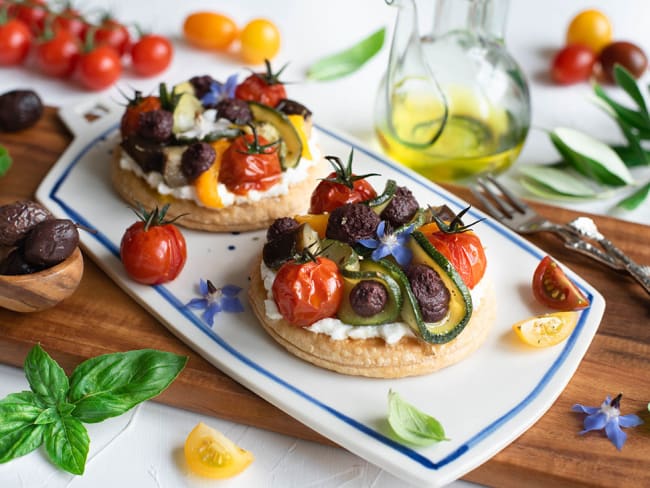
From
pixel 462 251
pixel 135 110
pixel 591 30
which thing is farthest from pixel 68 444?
pixel 591 30

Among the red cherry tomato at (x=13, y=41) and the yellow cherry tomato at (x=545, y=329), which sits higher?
the yellow cherry tomato at (x=545, y=329)

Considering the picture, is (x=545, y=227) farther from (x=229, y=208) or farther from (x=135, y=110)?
(x=135, y=110)

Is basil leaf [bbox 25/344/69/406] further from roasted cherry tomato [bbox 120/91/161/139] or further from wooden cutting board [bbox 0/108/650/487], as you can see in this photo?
roasted cherry tomato [bbox 120/91/161/139]

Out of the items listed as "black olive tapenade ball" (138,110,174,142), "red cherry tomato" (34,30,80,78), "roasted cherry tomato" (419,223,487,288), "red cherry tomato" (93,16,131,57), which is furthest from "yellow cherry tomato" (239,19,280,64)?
"roasted cherry tomato" (419,223,487,288)

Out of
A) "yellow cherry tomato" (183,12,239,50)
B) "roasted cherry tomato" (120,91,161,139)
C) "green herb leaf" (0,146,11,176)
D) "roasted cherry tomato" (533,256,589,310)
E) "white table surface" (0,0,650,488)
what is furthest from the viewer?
"yellow cherry tomato" (183,12,239,50)

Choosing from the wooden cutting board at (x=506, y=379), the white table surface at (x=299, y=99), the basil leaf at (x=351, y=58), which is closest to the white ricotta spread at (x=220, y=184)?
the wooden cutting board at (x=506, y=379)

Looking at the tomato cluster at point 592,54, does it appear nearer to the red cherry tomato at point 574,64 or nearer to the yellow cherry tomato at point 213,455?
the red cherry tomato at point 574,64
